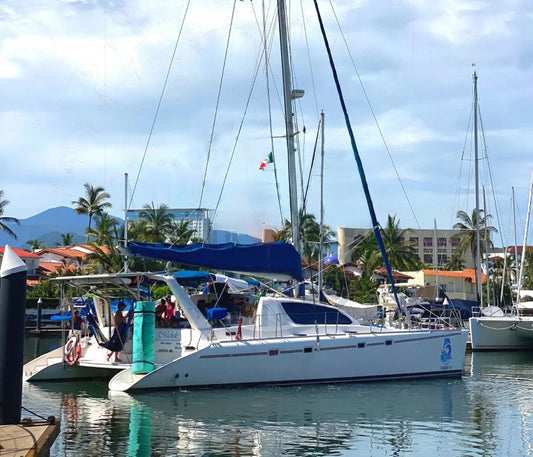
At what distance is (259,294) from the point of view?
69.5 ft

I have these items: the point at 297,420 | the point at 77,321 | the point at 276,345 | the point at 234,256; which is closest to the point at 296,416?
the point at 297,420

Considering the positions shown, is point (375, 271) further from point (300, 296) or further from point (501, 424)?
point (501, 424)

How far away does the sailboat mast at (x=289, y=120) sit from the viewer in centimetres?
2108

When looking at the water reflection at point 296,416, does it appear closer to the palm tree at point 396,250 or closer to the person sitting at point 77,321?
the person sitting at point 77,321

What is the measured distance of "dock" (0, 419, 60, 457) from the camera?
7.04 m

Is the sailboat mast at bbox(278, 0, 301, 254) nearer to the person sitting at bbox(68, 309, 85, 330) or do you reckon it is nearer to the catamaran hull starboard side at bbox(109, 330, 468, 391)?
the catamaran hull starboard side at bbox(109, 330, 468, 391)

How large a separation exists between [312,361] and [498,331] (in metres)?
17.7

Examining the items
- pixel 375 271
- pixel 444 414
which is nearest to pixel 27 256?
pixel 375 271

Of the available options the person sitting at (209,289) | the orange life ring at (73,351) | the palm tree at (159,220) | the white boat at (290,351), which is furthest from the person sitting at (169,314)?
the palm tree at (159,220)

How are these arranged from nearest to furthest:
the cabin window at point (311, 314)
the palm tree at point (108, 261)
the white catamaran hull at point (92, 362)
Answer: the white catamaran hull at point (92, 362)
the cabin window at point (311, 314)
the palm tree at point (108, 261)

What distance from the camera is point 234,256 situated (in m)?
19.7

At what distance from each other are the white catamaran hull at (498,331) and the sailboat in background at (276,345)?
13.1m

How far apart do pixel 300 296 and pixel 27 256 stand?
1898 inches

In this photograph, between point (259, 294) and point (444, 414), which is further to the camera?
point (259, 294)
